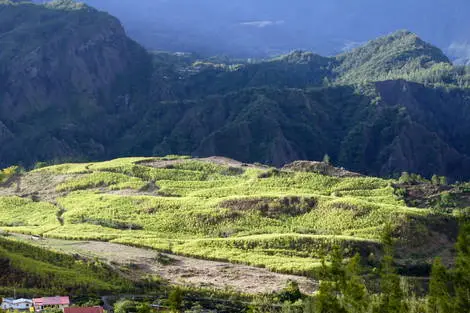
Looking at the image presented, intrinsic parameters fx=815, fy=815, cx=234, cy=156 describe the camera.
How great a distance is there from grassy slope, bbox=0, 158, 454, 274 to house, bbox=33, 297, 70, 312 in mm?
23048

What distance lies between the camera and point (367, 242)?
262 ft

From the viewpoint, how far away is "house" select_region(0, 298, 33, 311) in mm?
55656

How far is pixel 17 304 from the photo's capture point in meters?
56.2

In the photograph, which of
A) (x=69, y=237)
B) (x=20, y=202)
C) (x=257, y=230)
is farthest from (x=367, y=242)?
(x=20, y=202)

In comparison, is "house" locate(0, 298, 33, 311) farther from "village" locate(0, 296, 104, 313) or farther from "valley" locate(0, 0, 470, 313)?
"valley" locate(0, 0, 470, 313)

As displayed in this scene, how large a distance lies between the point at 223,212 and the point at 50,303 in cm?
3722

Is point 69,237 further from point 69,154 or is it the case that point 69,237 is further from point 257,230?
point 69,154

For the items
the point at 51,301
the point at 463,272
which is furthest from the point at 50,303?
the point at 463,272

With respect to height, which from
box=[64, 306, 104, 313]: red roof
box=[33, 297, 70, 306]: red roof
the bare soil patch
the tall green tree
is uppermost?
the tall green tree

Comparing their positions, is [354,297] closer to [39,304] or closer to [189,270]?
[39,304]

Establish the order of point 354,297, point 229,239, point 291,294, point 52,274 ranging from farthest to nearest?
point 229,239
point 52,274
point 291,294
point 354,297

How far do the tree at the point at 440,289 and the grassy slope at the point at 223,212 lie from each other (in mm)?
27627

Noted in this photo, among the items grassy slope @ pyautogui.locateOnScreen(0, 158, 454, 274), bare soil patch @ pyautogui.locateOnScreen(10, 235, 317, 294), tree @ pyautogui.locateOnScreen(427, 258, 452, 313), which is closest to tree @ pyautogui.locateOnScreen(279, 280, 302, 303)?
bare soil patch @ pyautogui.locateOnScreen(10, 235, 317, 294)

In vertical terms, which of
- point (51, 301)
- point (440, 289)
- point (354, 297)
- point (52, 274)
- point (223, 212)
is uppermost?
point (354, 297)
